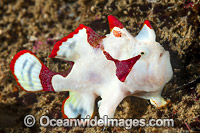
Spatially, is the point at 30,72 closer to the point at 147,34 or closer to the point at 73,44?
the point at 73,44

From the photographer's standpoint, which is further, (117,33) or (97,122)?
(97,122)

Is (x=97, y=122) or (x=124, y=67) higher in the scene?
(x=124, y=67)

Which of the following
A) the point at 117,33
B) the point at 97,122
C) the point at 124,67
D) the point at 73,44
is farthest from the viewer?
the point at 97,122

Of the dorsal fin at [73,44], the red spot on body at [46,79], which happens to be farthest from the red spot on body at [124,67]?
the red spot on body at [46,79]

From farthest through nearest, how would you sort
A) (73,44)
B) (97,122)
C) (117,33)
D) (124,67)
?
(97,122) → (73,44) → (117,33) → (124,67)

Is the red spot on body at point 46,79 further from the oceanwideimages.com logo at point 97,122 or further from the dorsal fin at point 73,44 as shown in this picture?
the oceanwideimages.com logo at point 97,122

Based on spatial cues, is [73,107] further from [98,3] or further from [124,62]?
[98,3]

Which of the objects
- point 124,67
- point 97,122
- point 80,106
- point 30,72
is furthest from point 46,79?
point 124,67
